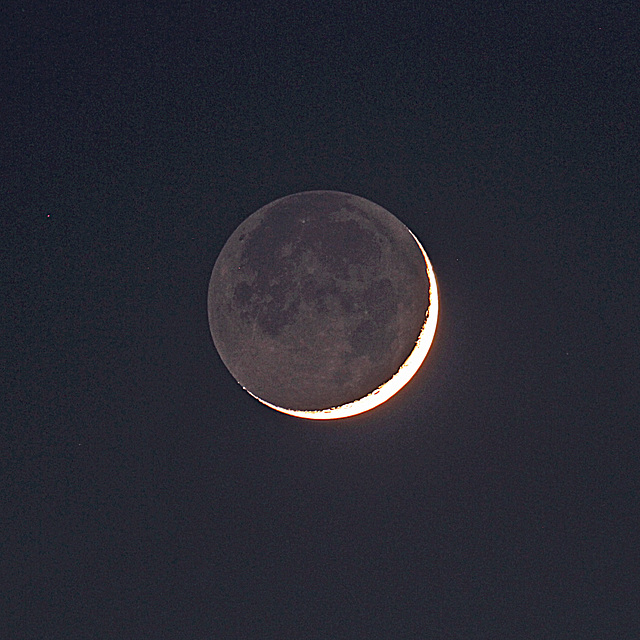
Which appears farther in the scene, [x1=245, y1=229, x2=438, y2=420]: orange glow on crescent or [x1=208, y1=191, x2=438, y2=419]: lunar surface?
[x1=245, y1=229, x2=438, y2=420]: orange glow on crescent

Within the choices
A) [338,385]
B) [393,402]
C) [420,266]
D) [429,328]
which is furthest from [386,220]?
[393,402]

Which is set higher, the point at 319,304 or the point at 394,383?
the point at 319,304

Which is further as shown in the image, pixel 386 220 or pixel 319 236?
pixel 386 220

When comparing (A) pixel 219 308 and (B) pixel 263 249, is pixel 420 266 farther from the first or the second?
(A) pixel 219 308

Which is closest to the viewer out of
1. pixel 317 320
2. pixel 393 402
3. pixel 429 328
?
pixel 317 320

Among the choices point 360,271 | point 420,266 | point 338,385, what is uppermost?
point 420,266

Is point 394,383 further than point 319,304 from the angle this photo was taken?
Yes

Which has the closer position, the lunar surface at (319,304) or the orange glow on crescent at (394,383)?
the lunar surface at (319,304)

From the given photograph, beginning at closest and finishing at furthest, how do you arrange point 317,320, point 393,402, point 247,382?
point 317,320 < point 247,382 < point 393,402
